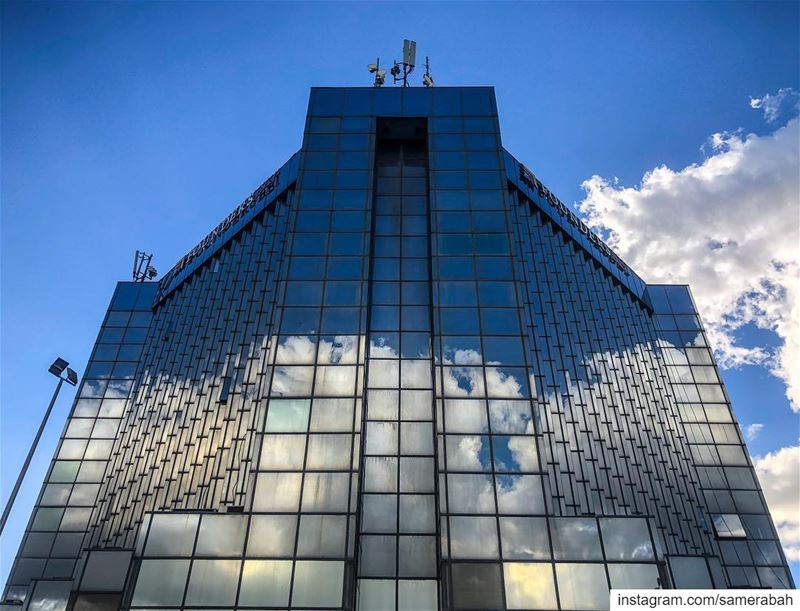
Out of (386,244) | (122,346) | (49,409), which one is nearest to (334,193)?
(386,244)

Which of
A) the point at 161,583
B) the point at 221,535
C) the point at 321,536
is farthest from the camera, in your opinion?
the point at 321,536

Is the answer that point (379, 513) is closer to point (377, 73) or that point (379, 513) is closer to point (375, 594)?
point (375, 594)

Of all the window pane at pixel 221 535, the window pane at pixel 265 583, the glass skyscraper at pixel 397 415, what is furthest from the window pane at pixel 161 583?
the window pane at pixel 265 583

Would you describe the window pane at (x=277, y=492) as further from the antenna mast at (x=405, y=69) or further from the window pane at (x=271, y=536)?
the antenna mast at (x=405, y=69)

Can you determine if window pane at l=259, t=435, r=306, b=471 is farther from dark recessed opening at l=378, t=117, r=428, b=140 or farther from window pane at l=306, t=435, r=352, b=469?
dark recessed opening at l=378, t=117, r=428, b=140

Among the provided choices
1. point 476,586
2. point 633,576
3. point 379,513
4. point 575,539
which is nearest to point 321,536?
point 379,513

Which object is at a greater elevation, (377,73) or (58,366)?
(377,73)

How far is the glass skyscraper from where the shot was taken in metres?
26.7

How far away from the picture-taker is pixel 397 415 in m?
33.2

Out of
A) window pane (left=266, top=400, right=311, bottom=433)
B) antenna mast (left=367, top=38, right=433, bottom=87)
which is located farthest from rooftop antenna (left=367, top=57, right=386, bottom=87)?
window pane (left=266, top=400, right=311, bottom=433)

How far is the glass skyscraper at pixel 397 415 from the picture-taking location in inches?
1053

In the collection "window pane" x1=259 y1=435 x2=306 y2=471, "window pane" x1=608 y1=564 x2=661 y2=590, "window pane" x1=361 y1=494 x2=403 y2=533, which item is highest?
"window pane" x1=259 y1=435 x2=306 y2=471

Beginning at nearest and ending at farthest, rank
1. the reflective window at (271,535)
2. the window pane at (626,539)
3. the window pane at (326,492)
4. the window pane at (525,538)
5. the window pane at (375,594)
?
the window pane at (626,539)
the window pane at (525,538)
the reflective window at (271,535)
the window pane at (375,594)
the window pane at (326,492)

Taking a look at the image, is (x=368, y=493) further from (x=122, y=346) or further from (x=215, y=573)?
(x=122, y=346)
